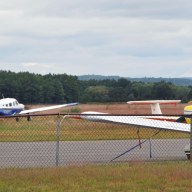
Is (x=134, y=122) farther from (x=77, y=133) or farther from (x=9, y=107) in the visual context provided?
(x=9, y=107)

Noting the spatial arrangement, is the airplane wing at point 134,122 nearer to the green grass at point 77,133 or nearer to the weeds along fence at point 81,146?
the weeds along fence at point 81,146

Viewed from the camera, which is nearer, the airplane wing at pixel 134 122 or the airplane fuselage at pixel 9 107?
the airplane wing at pixel 134 122

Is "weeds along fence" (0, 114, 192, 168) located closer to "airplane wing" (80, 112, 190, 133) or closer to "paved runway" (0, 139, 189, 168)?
"paved runway" (0, 139, 189, 168)

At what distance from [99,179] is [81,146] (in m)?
9.23

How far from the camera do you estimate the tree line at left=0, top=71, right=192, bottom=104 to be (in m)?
92.2

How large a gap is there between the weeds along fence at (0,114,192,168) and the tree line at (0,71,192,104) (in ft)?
212

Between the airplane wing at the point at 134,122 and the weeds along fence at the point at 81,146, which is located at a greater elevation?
the airplane wing at the point at 134,122

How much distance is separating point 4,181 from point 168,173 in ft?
9.55

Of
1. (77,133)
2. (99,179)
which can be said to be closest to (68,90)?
(77,133)

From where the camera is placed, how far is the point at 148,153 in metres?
18.4

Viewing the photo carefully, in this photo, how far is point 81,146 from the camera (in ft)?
65.7

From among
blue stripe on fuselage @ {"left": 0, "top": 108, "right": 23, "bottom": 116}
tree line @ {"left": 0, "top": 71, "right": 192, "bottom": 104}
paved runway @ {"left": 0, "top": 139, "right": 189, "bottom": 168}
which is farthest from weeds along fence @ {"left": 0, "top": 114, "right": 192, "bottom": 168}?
tree line @ {"left": 0, "top": 71, "right": 192, "bottom": 104}

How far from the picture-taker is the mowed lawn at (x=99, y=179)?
9961mm

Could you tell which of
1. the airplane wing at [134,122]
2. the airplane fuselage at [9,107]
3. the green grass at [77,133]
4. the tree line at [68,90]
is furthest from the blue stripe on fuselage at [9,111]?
the tree line at [68,90]
